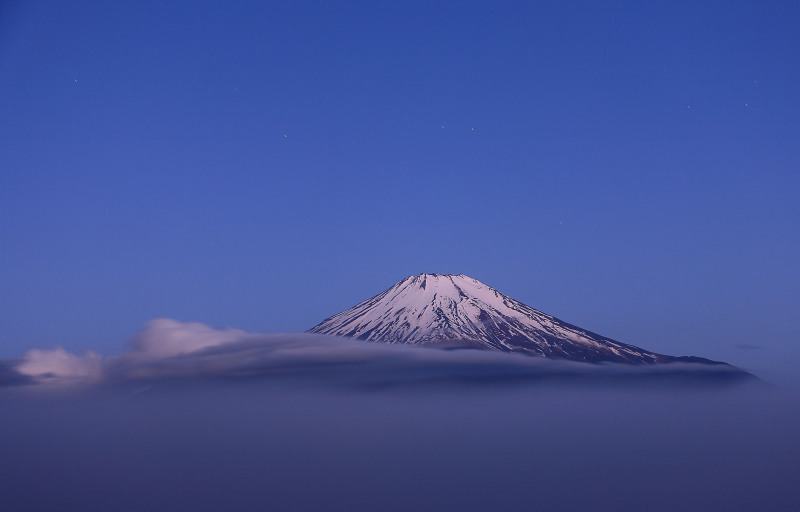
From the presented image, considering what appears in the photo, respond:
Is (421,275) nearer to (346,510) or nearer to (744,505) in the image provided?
(346,510)

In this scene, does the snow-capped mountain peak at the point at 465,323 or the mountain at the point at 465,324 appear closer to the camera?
the mountain at the point at 465,324

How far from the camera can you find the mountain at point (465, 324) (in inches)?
6481

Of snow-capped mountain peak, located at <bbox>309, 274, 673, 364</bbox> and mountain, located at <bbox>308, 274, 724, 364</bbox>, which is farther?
snow-capped mountain peak, located at <bbox>309, 274, 673, 364</bbox>

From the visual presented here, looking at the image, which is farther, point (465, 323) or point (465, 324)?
point (465, 323)

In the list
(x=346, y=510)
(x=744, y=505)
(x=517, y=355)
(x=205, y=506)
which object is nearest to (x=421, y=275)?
(x=517, y=355)

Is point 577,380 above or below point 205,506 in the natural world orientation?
above

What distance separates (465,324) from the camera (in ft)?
553

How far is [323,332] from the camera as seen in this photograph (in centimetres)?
19500

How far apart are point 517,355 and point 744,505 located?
85.3 m

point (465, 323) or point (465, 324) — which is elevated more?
point (465, 323)

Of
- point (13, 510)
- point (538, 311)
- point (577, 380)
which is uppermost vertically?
point (538, 311)

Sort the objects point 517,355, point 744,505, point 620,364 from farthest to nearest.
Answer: point 744,505
point 620,364
point 517,355

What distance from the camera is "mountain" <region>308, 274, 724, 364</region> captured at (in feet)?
540

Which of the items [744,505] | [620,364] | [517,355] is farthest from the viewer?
[744,505]
